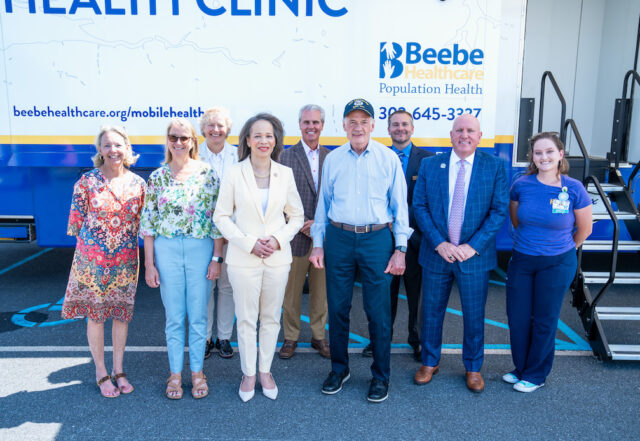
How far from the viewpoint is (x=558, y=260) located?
2877 mm

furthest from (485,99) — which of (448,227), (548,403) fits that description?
(548,403)

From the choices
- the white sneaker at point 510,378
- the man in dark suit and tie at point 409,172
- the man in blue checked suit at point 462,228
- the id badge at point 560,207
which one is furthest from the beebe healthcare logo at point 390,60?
the white sneaker at point 510,378

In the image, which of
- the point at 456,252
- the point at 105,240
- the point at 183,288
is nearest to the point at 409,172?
the point at 456,252

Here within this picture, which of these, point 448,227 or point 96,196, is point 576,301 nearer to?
point 448,227

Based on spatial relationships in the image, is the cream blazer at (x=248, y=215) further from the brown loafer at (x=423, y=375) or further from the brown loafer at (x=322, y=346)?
the brown loafer at (x=423, y=375)

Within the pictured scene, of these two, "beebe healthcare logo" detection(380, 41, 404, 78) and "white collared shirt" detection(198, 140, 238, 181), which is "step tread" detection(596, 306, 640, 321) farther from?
"white collared shirt" detection(198, 140, 238, 181)

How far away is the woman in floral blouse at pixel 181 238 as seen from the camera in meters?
2.75

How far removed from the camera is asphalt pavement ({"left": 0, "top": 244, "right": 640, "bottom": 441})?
2.59 metres

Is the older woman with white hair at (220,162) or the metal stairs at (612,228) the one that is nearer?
the older woman with white hair at (220,162)

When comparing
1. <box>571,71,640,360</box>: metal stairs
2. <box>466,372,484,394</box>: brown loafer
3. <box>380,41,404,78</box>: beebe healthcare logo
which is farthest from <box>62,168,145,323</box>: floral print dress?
<box>571,71,640,360</box>: metal stairs

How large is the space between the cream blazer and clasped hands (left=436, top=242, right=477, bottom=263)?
91 cm

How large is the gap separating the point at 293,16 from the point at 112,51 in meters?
1.55

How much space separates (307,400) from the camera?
2.90m

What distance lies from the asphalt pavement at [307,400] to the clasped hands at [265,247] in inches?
35.8
